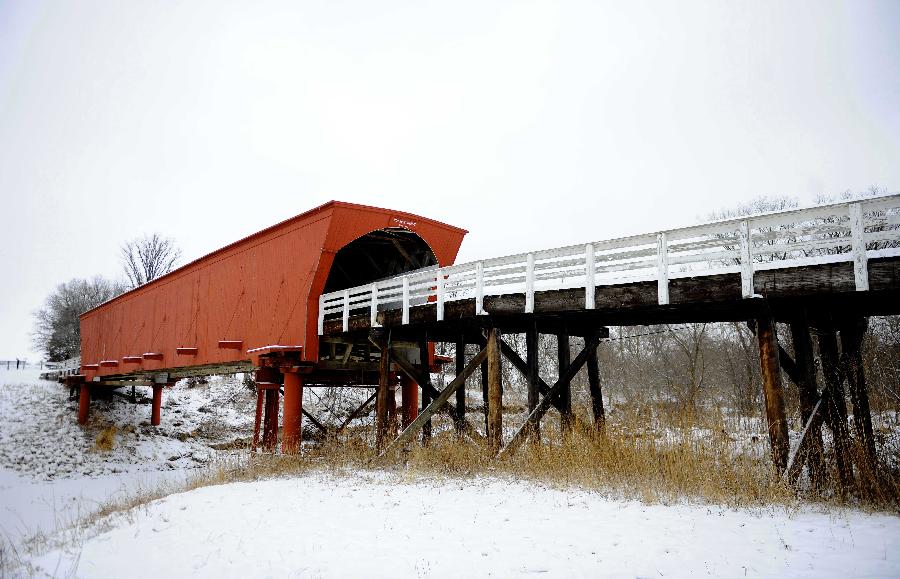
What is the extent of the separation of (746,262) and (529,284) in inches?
138

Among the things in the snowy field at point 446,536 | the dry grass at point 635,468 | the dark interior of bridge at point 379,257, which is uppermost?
the dark interior of bridge at point 379,257

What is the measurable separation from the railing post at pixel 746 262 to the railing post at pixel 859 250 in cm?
115

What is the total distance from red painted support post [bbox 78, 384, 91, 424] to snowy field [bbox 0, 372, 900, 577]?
58.8ft

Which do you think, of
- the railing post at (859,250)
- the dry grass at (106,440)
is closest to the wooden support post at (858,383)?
the railing post at (859,250)

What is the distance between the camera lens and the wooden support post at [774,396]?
24.8 feet

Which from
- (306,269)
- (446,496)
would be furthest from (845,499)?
(306,269)

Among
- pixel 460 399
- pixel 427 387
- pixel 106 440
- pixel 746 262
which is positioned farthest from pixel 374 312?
pixel 106 440

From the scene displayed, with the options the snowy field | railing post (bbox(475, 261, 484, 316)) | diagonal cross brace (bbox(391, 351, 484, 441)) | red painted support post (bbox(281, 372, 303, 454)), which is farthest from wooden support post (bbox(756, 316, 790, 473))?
red painted support post (bbox(281, 372, 303, 454))

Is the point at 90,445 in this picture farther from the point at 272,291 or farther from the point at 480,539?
the point at 480,539

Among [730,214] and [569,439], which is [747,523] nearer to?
[569,439]

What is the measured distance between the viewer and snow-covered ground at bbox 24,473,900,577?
5.37 meters

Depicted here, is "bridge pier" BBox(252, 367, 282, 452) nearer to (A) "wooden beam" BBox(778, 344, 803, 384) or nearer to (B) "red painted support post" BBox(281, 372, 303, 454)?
(B) "red painted support post" BBox(281, 372, 303, 454)

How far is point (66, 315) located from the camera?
5419 centimetres

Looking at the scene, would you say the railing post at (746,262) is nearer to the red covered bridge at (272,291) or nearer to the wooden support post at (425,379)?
the wooden support post at (425,379)
